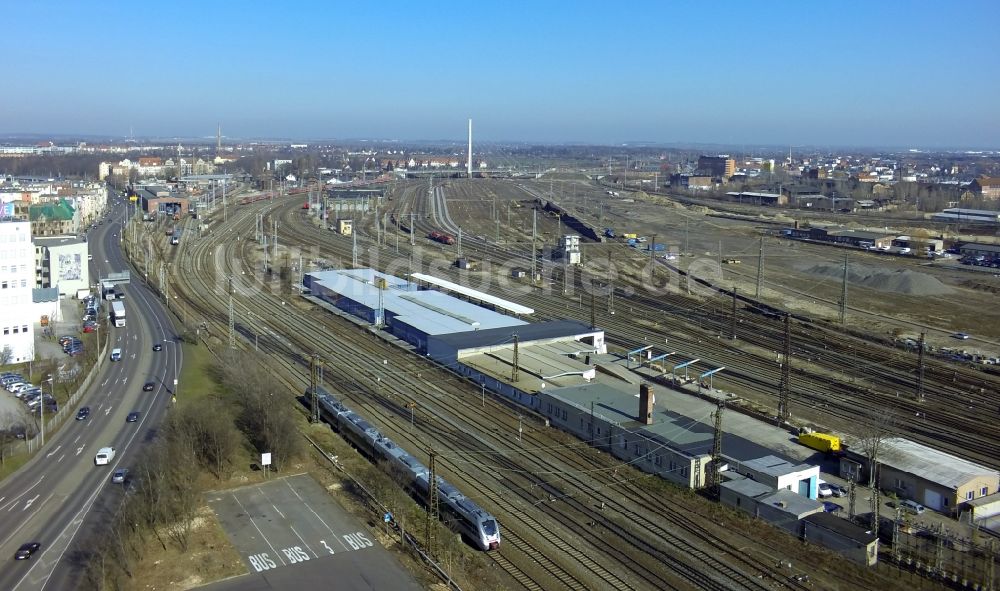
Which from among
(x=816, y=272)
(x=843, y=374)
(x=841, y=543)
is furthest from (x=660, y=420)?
(x=816, y=272)

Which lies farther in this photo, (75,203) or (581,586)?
(75,203)

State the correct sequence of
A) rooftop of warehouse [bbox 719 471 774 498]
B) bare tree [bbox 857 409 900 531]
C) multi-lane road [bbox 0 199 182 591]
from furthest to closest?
1. rooftop of warehouse [bbox 719 471 774 498]
2. bare tree [bbox 857 409 900 531]
3. multi-lane road [bbox 0 199 182 591]

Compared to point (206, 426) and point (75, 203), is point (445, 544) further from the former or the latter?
point (75, 203)

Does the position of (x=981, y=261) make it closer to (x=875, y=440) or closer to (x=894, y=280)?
(x=894, y=280)

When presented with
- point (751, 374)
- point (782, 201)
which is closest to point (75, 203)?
point (751, 374)

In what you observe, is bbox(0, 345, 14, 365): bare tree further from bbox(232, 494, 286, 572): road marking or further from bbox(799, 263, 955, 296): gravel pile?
bbox(799, 263, 955, 296): gravel pile

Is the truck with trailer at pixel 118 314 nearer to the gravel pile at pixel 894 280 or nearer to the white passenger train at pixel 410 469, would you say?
the white passenger train at pixel 410 469

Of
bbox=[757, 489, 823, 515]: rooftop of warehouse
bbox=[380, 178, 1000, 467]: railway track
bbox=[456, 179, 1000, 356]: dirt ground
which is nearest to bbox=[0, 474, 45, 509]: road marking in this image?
bbox=[757, 489, 823, 515]: rooftop of warehouse
